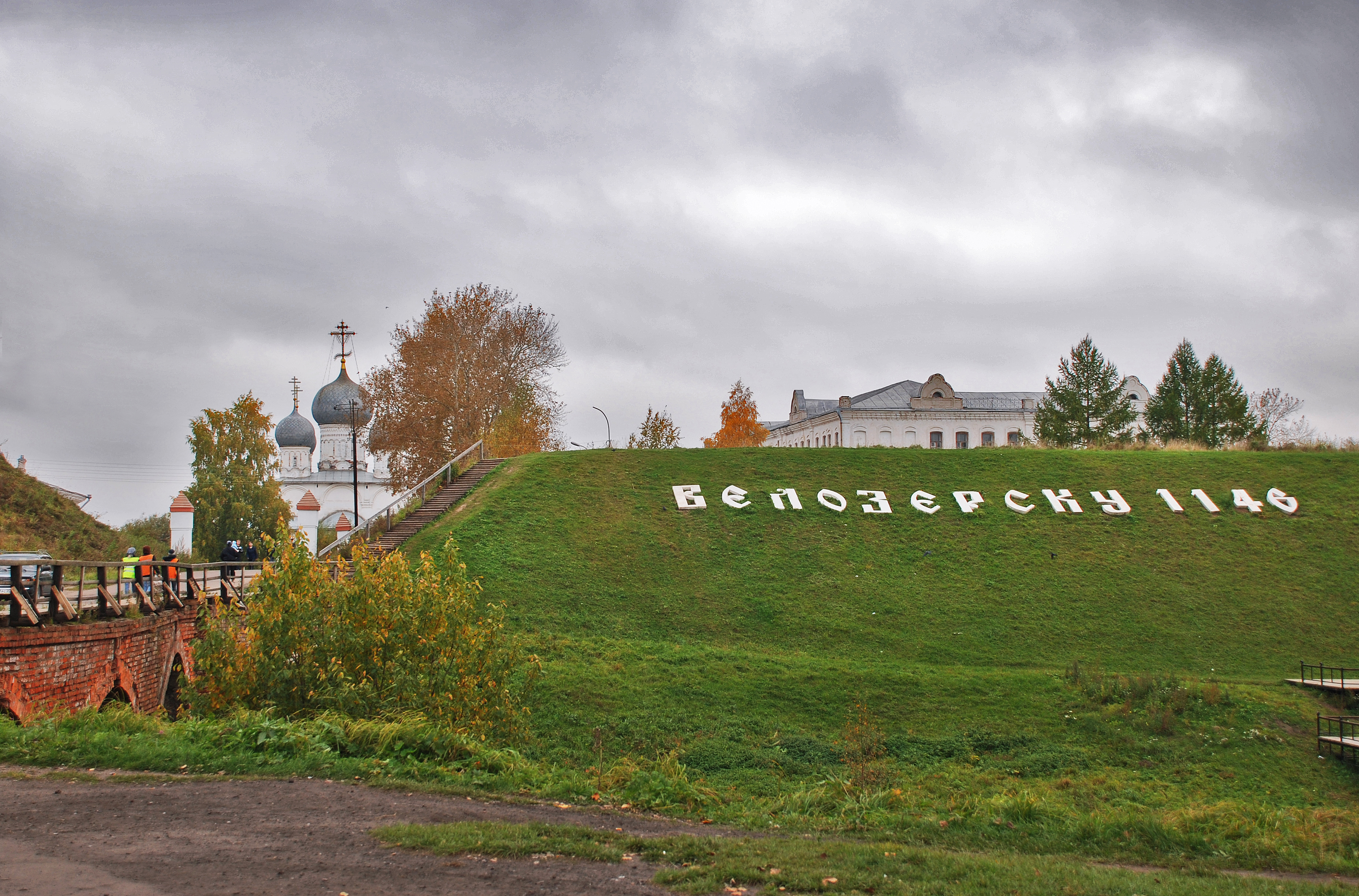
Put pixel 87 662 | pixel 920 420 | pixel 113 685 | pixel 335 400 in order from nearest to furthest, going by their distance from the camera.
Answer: pixel 87 662 < pixel 113 685 < pixel 920 420 < pixel 335 400

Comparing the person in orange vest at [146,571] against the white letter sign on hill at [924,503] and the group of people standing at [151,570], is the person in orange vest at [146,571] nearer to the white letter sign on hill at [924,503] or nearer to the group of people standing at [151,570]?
the group of people standing at [151,570]

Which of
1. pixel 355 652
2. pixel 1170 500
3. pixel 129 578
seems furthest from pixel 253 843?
pixel 1170 500

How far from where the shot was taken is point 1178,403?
56.1 m

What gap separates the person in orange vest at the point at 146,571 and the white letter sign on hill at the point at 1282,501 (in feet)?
115

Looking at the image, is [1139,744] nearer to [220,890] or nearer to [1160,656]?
[1160,656]

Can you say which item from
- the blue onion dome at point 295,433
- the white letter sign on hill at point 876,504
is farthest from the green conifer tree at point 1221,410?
the blue onion dome at point 295,433

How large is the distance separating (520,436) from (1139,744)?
32.0 meters

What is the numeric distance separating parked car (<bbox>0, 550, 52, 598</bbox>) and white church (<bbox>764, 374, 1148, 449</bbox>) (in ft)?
148

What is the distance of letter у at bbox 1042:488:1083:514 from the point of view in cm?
3253

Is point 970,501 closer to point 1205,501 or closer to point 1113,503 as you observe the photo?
point 1113,503

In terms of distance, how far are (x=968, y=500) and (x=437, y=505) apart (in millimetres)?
18749

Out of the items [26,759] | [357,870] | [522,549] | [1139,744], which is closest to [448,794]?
[357,870]

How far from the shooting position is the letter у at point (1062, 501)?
32.5m

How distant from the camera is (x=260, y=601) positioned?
13133 millimetres
